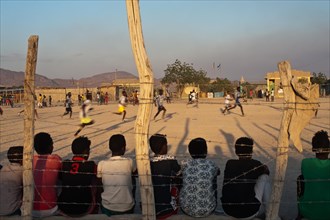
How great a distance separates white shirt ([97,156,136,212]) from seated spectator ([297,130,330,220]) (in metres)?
2.06

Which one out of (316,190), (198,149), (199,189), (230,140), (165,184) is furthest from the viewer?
(230,140)

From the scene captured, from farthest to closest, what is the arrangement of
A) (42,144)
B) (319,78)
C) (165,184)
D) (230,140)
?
(319,78), (230,140), (42,144), (165,184)

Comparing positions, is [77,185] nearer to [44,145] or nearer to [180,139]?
[44,145]

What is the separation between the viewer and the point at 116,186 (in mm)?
4688

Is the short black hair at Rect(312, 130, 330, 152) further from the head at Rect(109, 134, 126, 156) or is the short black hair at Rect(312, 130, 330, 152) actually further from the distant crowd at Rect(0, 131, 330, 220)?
the head at Rect(109, 134, 126, 156)

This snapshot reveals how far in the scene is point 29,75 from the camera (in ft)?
15.0

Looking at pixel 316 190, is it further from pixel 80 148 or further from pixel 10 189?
pixel 10 189

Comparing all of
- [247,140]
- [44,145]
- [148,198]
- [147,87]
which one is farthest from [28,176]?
[247,140]

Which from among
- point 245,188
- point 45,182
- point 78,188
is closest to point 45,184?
point 45,182

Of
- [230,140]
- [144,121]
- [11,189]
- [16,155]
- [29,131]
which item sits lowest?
[230,140]

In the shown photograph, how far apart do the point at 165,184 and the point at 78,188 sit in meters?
1.07

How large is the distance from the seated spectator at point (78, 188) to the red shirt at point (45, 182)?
3.8 inches

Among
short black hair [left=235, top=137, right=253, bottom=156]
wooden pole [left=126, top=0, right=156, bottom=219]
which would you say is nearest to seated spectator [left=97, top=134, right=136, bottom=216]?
wooden pole [left=126, top=0, right=156, bottom=219]

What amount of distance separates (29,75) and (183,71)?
62.9m
